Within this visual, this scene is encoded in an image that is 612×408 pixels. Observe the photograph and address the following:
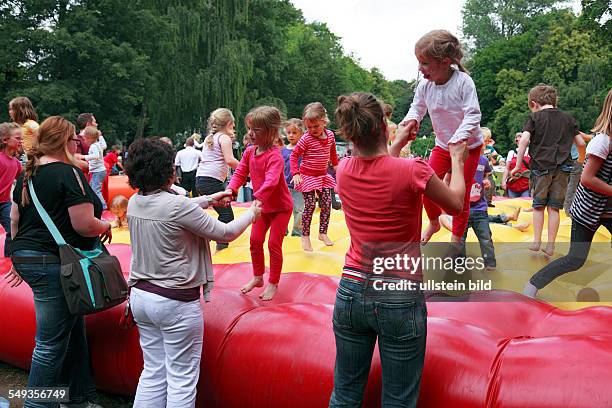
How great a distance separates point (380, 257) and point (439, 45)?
1.45m

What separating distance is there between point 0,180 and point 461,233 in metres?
4.05

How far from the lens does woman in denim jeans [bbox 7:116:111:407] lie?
3324 millimetres

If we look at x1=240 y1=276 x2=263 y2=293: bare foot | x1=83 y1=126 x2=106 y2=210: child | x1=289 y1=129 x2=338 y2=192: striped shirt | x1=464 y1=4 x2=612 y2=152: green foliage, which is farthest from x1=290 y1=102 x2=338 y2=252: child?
x1=464 y1=4 x2=612 y2=152: green foliage

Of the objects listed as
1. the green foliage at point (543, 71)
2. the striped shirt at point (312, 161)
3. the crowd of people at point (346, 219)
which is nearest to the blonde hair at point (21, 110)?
the crowd of people at point (346, 219)

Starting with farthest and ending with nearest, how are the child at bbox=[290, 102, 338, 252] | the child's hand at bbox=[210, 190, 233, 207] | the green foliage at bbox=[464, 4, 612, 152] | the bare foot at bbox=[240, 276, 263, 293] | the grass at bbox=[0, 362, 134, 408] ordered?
1. the green foliage at bbox=[464, 4, 612, 152]
2. the child at bbox=[290, 102, 338, 252]
3. the bare foot at bbox=[240, 276, 263, 293]
4. the grass at bbox=[0, 362, 134, 408]
5. the child's hand at bbox=[210, 190, 233, 207]

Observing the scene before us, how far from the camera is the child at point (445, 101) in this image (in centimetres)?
342

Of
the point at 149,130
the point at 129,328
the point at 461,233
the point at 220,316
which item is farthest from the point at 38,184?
the point at 149,130

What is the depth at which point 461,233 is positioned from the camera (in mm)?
4258

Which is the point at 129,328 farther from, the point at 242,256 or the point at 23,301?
the point at 242,256

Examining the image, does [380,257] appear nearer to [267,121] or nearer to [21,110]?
[267,121]

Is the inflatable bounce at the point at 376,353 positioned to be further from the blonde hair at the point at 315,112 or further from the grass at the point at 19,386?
the blonde hair at the point at 315,112

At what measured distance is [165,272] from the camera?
10.4 ft

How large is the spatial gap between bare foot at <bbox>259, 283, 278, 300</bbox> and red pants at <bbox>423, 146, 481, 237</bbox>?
1.19 meters

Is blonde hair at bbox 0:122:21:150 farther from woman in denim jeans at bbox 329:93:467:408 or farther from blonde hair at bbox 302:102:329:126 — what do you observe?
woman in denim jeans at bbox 329:93:467:408
